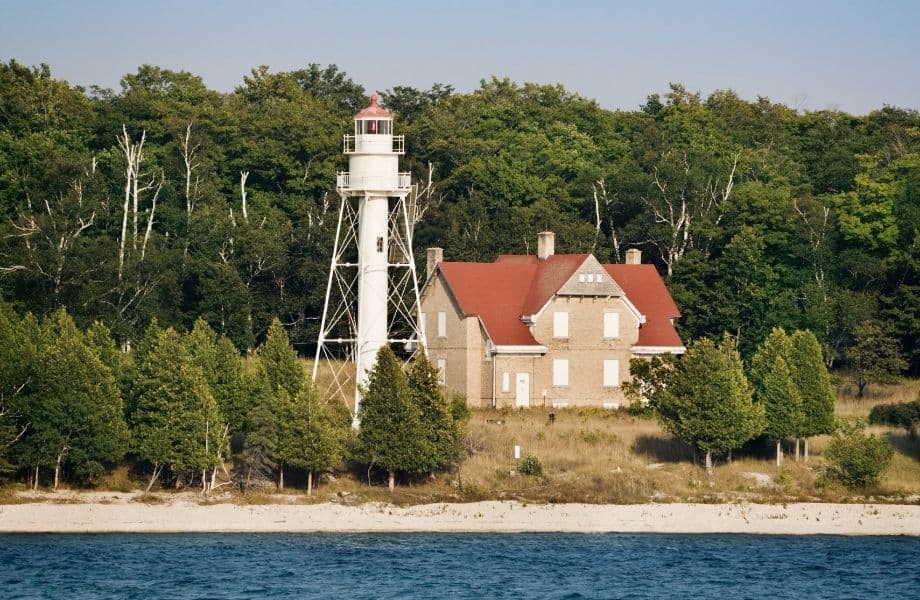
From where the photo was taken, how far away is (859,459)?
56.5m

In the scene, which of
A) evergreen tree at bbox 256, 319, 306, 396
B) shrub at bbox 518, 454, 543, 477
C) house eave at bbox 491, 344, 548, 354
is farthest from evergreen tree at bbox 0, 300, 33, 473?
house eave at bbox 491, 344, 548, 354

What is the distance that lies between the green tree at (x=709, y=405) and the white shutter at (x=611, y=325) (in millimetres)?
10226

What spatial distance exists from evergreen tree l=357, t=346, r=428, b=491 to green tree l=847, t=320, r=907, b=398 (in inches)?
936

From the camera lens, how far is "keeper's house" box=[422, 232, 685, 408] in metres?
68.4

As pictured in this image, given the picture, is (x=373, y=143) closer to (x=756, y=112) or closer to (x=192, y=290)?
(x=192, y=290)

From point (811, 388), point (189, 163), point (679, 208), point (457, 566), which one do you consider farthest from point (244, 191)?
point (457, 566)

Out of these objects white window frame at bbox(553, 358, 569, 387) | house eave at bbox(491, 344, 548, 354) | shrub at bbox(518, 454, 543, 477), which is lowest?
shrub at bbox(518, 454, 543, 477)

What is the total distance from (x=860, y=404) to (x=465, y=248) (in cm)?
2051

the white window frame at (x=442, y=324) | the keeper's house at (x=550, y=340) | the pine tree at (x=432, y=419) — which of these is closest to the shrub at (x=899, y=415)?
the keeper's house at (x=550, y=340)

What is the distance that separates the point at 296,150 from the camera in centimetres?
8781

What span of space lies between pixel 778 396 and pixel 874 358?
15.5 m

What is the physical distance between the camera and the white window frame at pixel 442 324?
70750mm

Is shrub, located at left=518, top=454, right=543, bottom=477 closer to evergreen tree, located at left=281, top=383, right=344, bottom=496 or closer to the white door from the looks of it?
evergreen tree, located at left=281, top=383, right=344, bottom=496

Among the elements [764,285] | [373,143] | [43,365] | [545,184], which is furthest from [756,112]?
[43,365]
